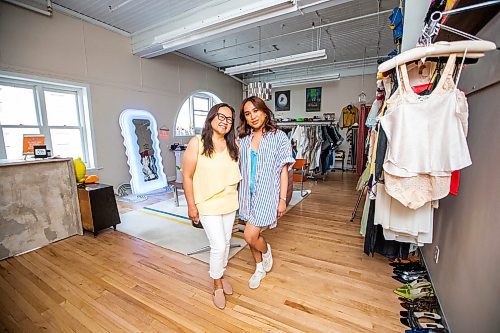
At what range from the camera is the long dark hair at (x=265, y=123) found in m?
1.60

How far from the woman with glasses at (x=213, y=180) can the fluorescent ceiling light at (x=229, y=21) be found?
233 centimetres

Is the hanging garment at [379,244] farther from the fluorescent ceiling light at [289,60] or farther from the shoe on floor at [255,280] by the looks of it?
the fluorescent ceiling light at [289,60]

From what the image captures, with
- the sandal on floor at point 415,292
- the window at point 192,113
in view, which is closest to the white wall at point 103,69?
the window at point 192,113

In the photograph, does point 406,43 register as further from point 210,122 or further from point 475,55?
point 210,122

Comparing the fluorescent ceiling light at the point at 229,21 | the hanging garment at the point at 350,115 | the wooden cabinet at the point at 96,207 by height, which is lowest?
the wooden cabinet at the point at 96,207

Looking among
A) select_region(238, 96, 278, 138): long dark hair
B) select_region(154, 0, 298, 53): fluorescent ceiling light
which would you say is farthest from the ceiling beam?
select_region(238, 96, 278, 138): long dark hair

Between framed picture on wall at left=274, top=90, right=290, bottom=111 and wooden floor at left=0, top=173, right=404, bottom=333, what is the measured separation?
6.79 m

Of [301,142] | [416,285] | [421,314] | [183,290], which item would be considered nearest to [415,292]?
[416,285]

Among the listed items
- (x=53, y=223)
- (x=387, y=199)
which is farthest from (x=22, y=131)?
(x=387, y=199)

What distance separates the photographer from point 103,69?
14.3 feet

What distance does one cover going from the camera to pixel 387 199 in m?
1.63

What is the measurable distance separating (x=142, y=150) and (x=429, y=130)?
16.5ft

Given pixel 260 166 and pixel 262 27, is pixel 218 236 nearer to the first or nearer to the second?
pixel 260 166

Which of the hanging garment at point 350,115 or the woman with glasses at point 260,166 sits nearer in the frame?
the woman with glasses at point 260,166
